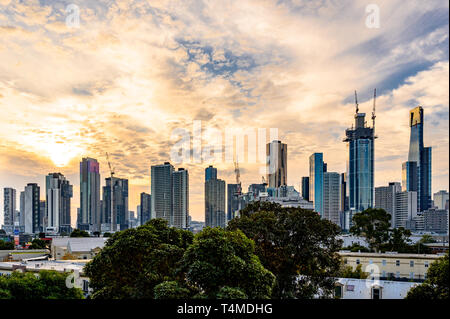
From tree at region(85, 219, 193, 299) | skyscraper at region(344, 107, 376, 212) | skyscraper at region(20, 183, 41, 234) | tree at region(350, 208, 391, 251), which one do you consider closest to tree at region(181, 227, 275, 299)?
tree at region(85, 219, 193, 299)

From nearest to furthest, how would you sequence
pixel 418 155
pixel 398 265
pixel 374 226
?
1. pixel 398 265
2. pixel 418 155
3. pixel 374 226

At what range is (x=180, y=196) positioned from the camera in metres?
28.1

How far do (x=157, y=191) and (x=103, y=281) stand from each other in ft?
71.9

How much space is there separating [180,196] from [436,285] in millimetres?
21713

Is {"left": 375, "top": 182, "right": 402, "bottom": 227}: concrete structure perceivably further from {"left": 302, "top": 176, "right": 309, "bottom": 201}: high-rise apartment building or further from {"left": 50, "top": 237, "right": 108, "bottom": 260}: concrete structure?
{"left": 50, "top": 237, "right": 108, "bottom": 260}: concrete structure

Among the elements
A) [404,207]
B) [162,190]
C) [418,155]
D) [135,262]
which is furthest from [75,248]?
[404,207]

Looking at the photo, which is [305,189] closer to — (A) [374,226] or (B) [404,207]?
(B) [404,207]

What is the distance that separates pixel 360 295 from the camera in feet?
41.3

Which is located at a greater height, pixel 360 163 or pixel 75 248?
pixel 360 163

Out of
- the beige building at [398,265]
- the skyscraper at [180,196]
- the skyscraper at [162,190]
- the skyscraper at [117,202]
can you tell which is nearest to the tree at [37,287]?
the beige building at [398,265]

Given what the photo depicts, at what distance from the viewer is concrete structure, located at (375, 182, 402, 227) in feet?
131

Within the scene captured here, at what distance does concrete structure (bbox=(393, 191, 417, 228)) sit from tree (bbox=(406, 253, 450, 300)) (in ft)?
110

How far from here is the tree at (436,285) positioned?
7.78 metres

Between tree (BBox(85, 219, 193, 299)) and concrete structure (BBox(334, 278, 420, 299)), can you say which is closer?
tree (BBox(85, 219, 193, 299))
